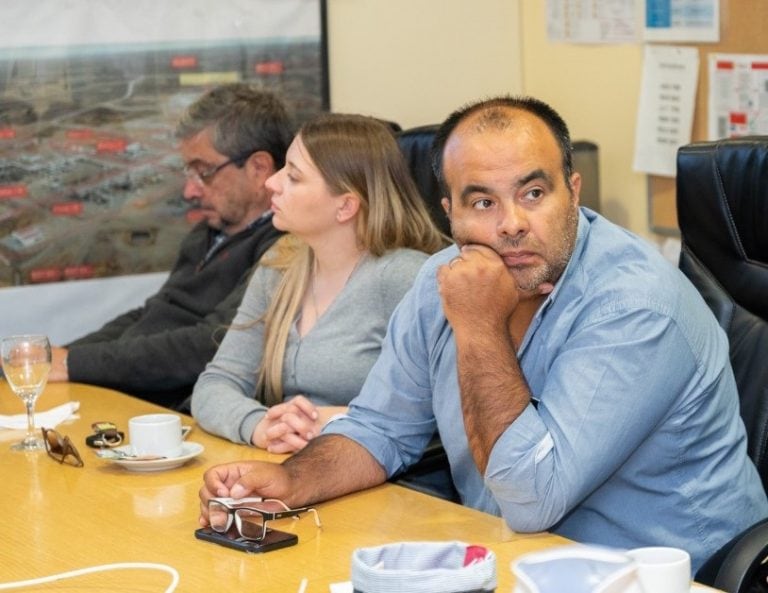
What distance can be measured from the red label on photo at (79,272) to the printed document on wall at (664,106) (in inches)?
63.3

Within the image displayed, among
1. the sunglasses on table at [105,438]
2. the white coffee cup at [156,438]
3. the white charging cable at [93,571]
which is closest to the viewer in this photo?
the white charging cable at [93,571]

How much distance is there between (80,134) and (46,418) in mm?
1393

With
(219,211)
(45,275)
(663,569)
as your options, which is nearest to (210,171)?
(219,211)

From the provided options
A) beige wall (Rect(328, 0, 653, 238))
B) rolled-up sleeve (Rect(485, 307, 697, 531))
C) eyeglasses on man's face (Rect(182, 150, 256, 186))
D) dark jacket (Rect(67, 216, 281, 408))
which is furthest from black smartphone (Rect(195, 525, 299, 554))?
beige wall (Rect(328, 0, 653, 238))

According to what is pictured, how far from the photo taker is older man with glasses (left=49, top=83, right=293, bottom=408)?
3203 millimetres

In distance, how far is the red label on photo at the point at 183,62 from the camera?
12.5 feet

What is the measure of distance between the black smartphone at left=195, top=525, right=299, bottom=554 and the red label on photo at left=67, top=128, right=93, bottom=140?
2.17 metres

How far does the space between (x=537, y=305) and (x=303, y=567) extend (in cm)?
59

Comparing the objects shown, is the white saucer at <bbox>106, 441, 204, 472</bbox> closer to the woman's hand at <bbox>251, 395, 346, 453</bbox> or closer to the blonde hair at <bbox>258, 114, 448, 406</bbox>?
the woman's hand at <bbox>251, 395, 346, 453</bbox>

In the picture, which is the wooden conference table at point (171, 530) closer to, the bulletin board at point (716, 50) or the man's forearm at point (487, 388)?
the man's forearm at point (487, 388)

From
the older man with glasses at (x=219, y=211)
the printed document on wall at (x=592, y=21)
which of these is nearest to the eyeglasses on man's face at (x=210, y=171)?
the older man with glasses at (x=219, y=211)

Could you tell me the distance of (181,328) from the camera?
10.2 feet

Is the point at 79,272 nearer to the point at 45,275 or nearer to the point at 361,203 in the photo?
the point at 45,275

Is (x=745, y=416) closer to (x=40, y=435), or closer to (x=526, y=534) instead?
(x=526, y=534)
